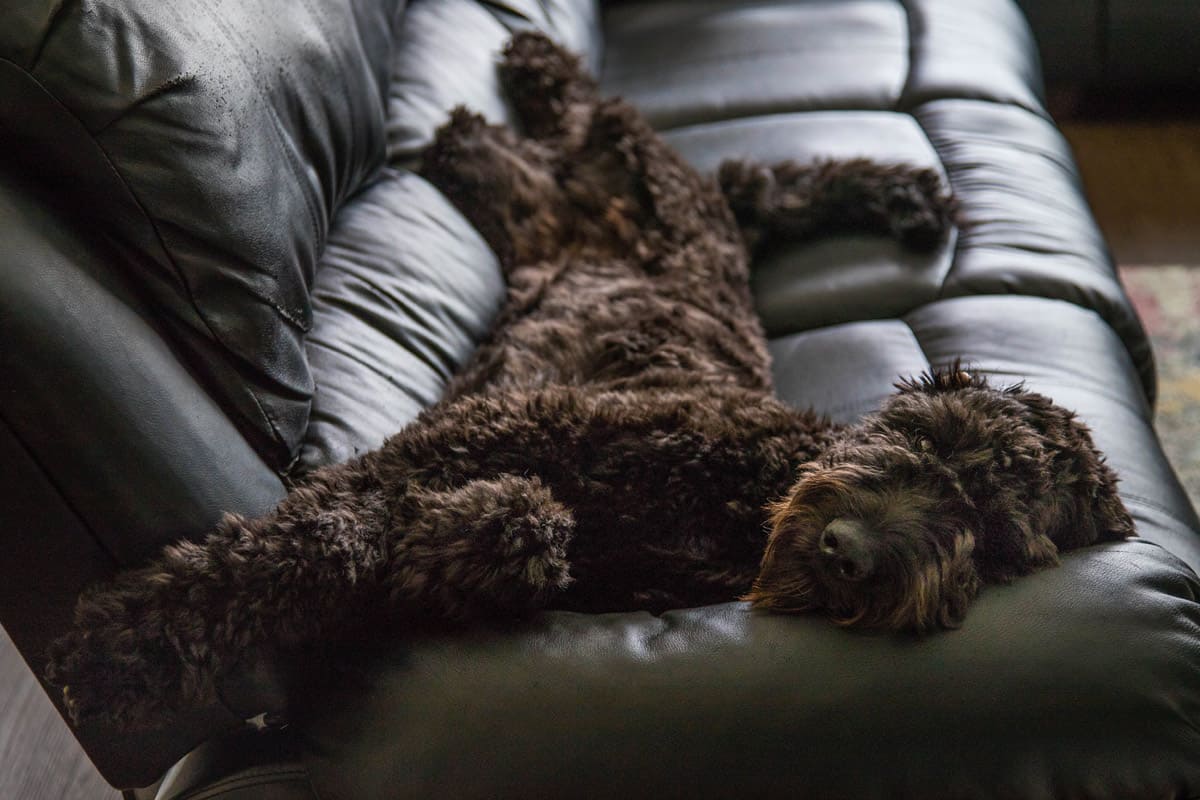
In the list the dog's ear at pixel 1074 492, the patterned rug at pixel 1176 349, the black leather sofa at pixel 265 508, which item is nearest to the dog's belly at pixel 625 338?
the black leather sofa at pixel 265 508

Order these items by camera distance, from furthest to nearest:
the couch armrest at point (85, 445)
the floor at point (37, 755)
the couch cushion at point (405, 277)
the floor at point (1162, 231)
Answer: the floor at point (1162, 231) → the floor at point (37, 755) → the couch cushion at point (405, 277) → the couch armrest at point (85, 445)

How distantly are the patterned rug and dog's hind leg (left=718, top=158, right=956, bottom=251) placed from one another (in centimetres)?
79

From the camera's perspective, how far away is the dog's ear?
1.09 m

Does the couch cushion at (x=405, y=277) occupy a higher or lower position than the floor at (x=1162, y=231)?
higher

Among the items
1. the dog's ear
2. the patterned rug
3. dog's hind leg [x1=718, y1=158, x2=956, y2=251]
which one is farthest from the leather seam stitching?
the patterned rug

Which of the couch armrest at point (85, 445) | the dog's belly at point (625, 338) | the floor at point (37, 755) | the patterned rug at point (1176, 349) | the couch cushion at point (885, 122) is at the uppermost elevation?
the couch armrest at point (85, 445)

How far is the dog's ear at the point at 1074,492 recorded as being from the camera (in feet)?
3.58

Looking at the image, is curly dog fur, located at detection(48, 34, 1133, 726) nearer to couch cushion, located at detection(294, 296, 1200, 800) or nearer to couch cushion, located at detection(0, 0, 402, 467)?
couch cushion, located at detection(294, 296, 1200, 800)

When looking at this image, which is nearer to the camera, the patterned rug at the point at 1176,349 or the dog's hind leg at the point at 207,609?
the dog's hind leg at the point at 207,609

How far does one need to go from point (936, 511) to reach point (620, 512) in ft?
1.08

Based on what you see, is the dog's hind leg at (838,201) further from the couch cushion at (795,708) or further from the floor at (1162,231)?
the couch cushion at (795,708)

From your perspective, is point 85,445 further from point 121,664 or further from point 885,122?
point 885,122

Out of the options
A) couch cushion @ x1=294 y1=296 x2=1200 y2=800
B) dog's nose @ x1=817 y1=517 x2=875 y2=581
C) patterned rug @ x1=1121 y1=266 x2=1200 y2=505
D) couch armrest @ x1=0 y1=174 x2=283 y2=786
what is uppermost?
couch armrest @ x1=0 y1=174 x2=283 y2=786

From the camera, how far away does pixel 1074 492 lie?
1104mm
